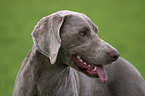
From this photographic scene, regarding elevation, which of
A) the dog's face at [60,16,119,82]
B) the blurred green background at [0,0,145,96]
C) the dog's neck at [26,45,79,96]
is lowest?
the blurred green background at [0,0,145,96]

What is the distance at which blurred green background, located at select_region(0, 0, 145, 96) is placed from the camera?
7.24 meters

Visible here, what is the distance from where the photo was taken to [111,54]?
263 centimetres

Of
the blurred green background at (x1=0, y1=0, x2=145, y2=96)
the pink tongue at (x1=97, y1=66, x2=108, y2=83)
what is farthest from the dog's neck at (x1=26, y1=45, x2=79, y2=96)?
the blurred green background at (x1=0, y1=0, x2=145, y2=96)

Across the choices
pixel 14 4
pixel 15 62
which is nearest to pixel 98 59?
pixel 15 62

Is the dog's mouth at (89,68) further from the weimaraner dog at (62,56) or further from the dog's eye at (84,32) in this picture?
the dog's eye at (84,32)

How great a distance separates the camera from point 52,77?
2887mm

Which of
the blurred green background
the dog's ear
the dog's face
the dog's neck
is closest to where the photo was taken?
the dog's ear

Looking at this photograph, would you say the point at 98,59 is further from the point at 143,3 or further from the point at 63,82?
the point at 143,3

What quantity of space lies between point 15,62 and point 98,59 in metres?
4.74

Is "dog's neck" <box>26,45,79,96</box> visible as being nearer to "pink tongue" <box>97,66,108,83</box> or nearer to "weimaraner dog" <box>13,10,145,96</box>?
"weimaraner dog" <box>13,10,145,96</box>

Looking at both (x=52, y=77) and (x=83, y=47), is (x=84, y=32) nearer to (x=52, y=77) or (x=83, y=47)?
(x=83, y=47)

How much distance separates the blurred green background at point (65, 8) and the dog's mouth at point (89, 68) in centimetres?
290

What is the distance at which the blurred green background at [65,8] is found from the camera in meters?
7.24

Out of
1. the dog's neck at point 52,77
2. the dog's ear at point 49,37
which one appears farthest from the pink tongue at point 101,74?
the dog's ear at point 49,37
